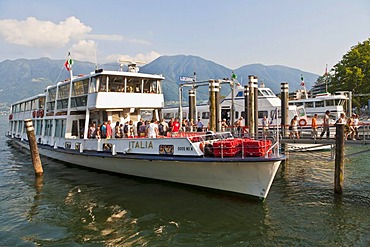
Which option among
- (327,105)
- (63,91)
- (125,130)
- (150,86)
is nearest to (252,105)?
(150,86)

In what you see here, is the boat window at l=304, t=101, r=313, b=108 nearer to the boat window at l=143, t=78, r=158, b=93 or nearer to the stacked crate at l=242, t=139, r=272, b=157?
the boat window at l=143, t=78, r=158, b=93

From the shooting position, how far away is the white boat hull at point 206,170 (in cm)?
1076

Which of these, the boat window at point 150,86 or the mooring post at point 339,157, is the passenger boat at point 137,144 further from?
the mooring post at point 339,157

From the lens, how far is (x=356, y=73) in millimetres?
38938

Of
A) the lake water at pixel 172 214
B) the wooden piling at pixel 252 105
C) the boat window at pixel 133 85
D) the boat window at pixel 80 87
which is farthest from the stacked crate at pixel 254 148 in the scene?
the boat window at pixel 80 87

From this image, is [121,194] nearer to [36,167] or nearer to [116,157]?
[116,157]

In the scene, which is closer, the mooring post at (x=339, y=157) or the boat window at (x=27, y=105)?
the mooring post at (x=339, y=157)

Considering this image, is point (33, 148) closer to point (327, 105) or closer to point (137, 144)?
point (137, 144)

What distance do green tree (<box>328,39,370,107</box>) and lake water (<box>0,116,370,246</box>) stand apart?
95.9ft

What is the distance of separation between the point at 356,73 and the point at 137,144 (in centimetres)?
3537

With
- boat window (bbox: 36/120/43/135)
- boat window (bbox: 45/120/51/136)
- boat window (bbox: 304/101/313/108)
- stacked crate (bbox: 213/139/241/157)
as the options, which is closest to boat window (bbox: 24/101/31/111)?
boat window (bbox: 36/120/43/135)

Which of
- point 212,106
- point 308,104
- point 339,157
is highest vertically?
point 308,104

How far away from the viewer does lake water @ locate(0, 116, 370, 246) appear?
833 centimetres

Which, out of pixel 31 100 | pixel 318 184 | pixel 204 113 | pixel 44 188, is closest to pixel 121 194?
pixel 44 188
